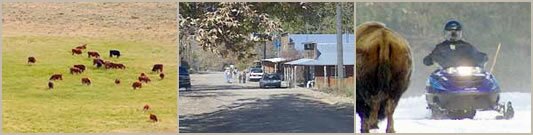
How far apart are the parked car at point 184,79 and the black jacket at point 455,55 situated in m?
2.43

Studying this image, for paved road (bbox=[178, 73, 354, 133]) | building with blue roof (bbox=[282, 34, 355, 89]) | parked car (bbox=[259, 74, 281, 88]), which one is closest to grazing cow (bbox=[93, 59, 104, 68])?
paved road (bbox=[178, 73, 354, 133])

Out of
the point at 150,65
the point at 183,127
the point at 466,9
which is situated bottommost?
the point at 183,127

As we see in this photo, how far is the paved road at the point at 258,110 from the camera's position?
26.2 feet

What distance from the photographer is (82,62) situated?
7.92 m

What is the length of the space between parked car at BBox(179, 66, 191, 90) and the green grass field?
0.07 meters

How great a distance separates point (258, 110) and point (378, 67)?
4.26 ft

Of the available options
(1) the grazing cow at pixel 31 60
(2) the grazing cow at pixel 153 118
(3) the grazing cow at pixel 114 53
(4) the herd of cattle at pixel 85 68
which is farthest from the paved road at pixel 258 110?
(1) the grazing cow at pixel 31 60

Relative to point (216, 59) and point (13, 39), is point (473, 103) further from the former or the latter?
point (13, 39)

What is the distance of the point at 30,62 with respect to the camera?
7898 mm

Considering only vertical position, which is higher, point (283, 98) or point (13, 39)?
point (13, 39)

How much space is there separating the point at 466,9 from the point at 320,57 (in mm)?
1576

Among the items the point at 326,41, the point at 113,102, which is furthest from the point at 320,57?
the point at 113,102

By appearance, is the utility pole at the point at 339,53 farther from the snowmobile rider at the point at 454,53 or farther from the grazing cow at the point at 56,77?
the grazing cow at the point at 56,77

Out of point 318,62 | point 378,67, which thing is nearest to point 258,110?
point 318,62
